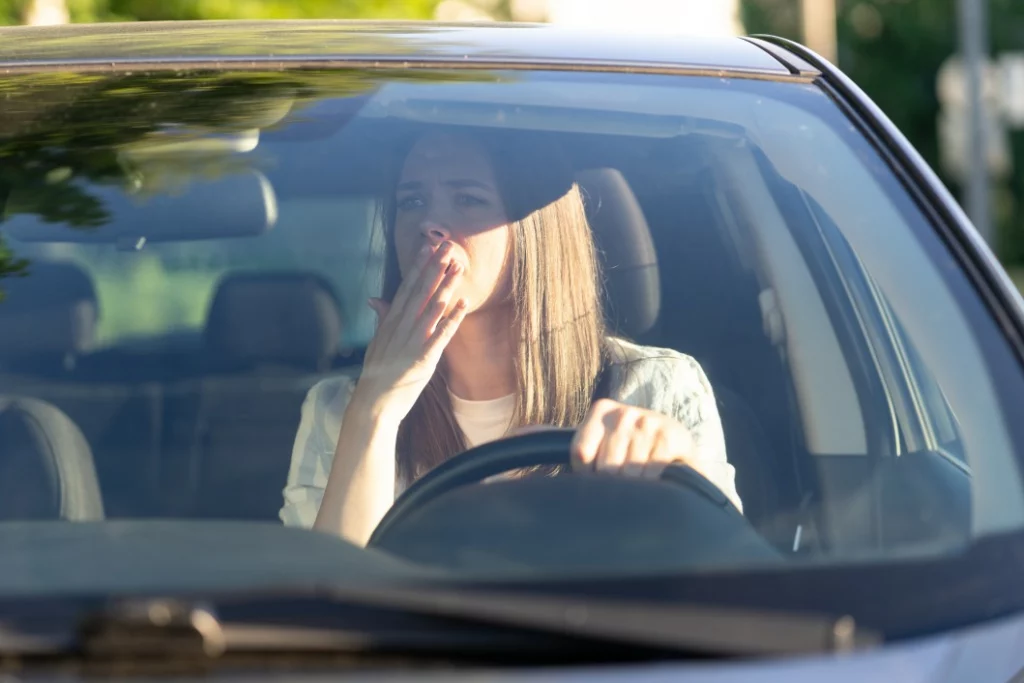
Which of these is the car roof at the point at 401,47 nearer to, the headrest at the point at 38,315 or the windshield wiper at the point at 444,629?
the headrest at the point at 38,315

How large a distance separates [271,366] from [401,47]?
568 mm

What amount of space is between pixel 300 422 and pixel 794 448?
68 cm

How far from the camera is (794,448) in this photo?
7.14 feet

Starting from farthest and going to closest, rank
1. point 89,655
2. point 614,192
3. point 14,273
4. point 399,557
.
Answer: point 614,192 → point 14,273 → point 399,557 → point 89,655

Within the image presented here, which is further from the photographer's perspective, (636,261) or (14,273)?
(636,261)

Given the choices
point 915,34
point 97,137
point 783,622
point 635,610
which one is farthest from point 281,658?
A: point 915,34

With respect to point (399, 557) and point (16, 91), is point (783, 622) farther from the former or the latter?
point (16, 91)

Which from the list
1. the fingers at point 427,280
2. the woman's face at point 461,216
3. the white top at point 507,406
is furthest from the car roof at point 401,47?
the white top at point 507,406

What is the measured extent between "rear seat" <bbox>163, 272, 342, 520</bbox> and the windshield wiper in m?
0.40

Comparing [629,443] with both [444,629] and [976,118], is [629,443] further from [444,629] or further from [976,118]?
[976,118]

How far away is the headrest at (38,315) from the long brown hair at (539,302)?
1.52ft

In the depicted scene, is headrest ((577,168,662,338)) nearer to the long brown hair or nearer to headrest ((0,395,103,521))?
the long brown hair

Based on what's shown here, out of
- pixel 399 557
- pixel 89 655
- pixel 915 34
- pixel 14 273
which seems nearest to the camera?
pixel 89 655

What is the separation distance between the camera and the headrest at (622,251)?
232cm
